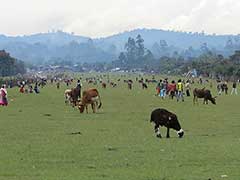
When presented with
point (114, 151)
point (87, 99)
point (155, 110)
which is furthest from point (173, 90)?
point (114, 151)

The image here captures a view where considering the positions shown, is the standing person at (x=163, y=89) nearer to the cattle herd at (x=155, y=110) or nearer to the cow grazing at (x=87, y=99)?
the cattle herd at (x=155, y=110)

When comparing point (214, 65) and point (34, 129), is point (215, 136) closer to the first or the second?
point (34, 129)

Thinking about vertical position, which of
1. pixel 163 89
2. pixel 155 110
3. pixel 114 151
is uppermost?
pixel 155 110

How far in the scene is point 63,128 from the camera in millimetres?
29453

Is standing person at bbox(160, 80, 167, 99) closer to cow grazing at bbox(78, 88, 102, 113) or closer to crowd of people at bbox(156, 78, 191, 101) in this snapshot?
crowd of people at bbox(156, 78, 191, 101)

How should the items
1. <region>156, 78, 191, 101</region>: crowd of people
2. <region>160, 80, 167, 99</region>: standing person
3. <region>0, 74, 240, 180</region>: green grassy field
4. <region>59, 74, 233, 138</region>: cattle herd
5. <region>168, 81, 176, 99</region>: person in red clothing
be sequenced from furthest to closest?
<region>160, 80, 167, 99</region>: standing person → <region>168, 81, 176, 99</region>: person in red clothing → <region>156, 78, 191, 101</region>: crowd of people → <region>59, 74, 233, 138</region>: cattle herd → <region>0, 74, 240, 180</region>: green grassy field

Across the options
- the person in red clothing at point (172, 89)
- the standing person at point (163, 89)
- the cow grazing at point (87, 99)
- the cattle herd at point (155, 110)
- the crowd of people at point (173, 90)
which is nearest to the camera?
the cattle herd at point (155, 110)

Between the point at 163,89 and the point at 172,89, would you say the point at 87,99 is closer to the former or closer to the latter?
the point at 172,89

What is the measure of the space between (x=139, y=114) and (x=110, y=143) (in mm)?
17309

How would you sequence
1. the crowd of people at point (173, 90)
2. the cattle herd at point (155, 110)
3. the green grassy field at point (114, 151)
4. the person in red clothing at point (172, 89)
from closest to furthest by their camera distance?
the green grassy field at point (114, 151), the cattle herd at point (155, 110), the crowd of people at point (173, 90), the person in red clothing at point (172, 89)

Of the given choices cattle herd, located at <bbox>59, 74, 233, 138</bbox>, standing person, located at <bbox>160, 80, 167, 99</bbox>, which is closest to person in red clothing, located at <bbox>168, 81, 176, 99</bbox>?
cattle herd, located at <bbox>59, 74, 233, 138</bbox>

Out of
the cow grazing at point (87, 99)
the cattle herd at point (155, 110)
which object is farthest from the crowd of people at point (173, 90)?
the cow grazing at point (87, 99)

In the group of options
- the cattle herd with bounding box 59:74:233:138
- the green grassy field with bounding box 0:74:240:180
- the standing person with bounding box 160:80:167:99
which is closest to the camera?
the green grassy field with bounding box 0:74:240:180

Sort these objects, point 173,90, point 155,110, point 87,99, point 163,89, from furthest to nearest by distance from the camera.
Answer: point 163,89
point 173,90
point 87,99
point 155,110
